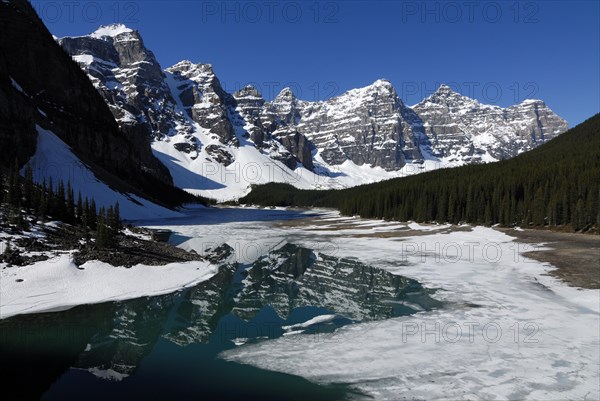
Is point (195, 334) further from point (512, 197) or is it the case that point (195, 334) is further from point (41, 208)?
point (512, 197)

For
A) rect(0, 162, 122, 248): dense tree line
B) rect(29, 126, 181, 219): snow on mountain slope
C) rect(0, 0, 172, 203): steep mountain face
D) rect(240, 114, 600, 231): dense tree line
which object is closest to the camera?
rect(0, 162, 122, 248): dense tree line

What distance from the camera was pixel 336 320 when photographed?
57.0 ft

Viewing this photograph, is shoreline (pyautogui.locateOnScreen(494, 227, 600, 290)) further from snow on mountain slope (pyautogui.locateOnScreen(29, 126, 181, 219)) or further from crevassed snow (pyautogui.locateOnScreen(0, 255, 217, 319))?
snow on mountain slope (pyautogui.locateOnScreen(29, 126, 181, 219))

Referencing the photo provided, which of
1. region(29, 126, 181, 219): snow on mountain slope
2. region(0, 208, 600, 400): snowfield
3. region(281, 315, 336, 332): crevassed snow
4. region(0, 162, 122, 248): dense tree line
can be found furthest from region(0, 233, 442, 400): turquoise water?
region(29, 126, 181, 219): snow on mountain slope

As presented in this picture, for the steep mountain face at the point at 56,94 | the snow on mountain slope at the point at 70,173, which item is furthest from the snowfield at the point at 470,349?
the steep mountain face at the point at 56,94

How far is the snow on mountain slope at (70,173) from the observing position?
2997 inches

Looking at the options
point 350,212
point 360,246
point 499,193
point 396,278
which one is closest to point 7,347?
point 396,278

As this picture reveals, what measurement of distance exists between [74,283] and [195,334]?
988 centimetres

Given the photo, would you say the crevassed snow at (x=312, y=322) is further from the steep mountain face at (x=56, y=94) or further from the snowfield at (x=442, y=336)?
the steep mountain face at (x=56, y=94)

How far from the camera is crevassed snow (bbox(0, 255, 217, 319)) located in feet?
60.2

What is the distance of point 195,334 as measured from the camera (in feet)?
51.1

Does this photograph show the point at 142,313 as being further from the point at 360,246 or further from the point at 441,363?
the point at 360,246

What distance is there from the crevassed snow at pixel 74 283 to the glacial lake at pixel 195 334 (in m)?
1.04

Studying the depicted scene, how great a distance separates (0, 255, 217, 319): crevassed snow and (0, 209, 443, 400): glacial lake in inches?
40.9
